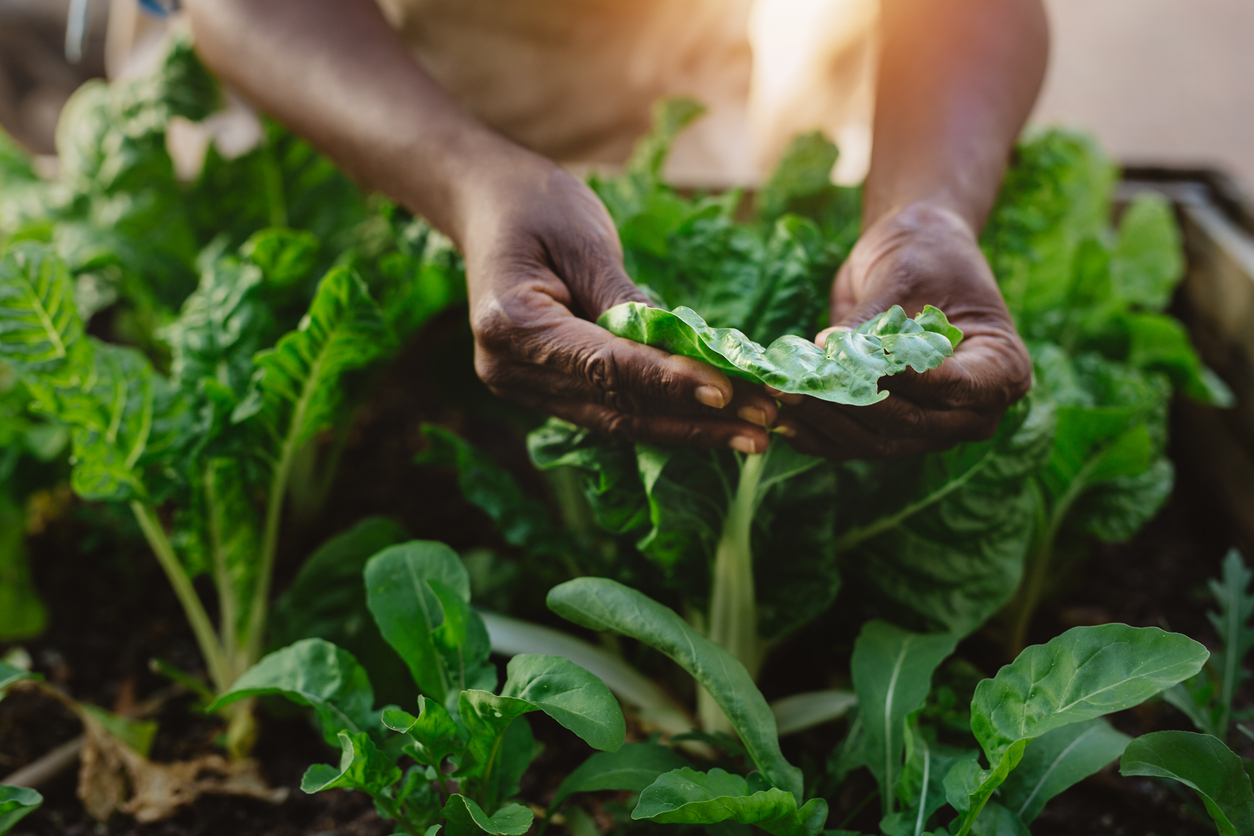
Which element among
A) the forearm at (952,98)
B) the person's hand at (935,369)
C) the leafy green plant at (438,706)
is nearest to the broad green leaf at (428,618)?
the leafy green plant at (438,706)

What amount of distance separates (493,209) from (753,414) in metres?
0.32

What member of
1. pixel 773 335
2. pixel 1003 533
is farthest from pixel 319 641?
pixel 1003 533

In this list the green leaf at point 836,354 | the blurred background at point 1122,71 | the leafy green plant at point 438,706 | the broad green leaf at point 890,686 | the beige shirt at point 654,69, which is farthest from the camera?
the blurred background at point 1122,71

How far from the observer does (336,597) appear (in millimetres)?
948

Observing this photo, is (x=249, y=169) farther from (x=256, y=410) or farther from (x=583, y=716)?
(x=583, y=716)

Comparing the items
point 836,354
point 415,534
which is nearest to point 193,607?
point 415,534

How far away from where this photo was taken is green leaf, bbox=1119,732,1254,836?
0.59 m

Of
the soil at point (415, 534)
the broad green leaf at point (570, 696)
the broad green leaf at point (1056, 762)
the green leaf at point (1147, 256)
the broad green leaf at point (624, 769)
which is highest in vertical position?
the broad green leaf at point (570, 696)

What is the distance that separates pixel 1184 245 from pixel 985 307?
1158 mm

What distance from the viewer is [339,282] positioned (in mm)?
800

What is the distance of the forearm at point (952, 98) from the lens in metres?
0.89

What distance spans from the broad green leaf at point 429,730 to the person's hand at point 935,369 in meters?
0.34

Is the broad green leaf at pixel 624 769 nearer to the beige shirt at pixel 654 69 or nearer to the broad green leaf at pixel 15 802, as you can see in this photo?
the broad green leaf at pixel 15 802

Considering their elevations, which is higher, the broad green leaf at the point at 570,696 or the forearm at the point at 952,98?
the forearm at the point at 952,98
